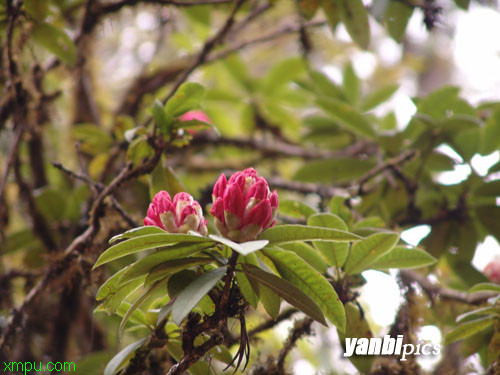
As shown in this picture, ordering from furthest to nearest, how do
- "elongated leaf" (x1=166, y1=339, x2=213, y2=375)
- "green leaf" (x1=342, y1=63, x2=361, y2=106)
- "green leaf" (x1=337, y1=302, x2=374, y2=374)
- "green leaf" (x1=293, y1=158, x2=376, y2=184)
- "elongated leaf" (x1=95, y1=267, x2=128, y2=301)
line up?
"green leaf" (x1=342, y1=63, x2=361, y2=106) → "green leaf" (x1=293, y1=158, x2=376, y2=184) → "green leaf" (x1=337, y1=302, x2=374, y2=374) → "elongated leaf" (x1=166, y1=339, x2=213, y2=375) → "elongated leaf" (x1=95, y1=267, x2=128, y2=301)

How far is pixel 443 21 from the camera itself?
→ 1390mm

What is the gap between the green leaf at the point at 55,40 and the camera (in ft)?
4.64

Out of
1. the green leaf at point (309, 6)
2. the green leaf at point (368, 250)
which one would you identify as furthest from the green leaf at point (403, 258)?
the green leaf at point (309, 6)

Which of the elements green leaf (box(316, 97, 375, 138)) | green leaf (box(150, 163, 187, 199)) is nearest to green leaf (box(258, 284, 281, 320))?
green leaf (box(150, 163, 187, 199))

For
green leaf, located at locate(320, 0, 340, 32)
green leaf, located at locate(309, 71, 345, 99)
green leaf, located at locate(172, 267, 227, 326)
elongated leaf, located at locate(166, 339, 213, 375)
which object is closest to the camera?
green leaf, located at locate(172, 267, 227, 326)

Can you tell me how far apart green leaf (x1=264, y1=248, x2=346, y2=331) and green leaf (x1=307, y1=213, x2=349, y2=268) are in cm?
15

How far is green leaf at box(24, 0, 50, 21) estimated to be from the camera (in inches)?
51.7

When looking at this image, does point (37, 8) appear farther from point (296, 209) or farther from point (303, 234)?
point (303, 234)

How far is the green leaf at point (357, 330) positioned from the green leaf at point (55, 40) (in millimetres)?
1081

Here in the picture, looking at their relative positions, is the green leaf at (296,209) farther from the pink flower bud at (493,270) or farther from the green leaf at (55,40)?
the green leaf at (55,40)

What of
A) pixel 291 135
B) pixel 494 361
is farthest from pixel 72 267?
pixel 291 135

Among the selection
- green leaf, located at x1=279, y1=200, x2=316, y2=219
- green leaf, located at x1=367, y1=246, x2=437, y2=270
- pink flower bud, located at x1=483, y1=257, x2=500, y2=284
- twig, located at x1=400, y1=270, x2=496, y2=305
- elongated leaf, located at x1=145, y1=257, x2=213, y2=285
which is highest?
elongated leaf, located at x1=145, y1=257, x2=213, y2=285

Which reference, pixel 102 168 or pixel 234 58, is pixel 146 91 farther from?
pixel 102 168

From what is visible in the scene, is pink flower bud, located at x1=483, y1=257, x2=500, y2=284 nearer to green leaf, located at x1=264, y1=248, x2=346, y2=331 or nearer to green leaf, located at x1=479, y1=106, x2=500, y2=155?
green leaf, located at x1=479, y1=106, x2=500, y2=155
